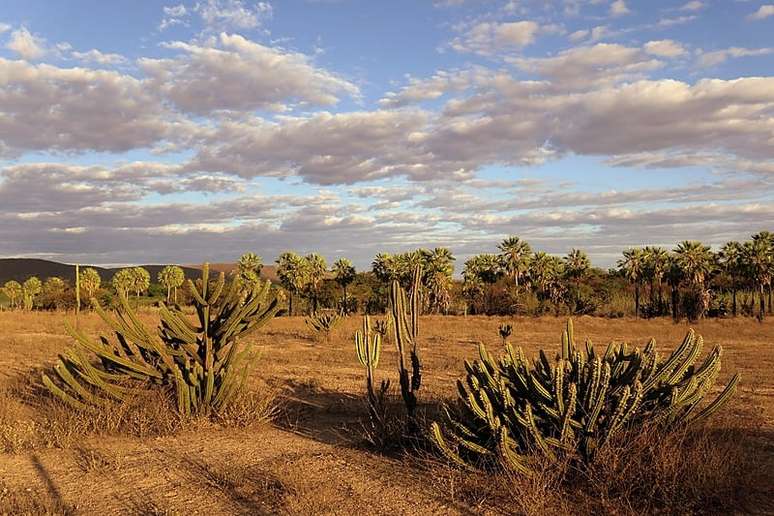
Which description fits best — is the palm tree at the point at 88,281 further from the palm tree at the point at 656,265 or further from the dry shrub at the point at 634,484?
the dry shrub at the point at 634,484

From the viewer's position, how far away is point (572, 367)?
248 inches

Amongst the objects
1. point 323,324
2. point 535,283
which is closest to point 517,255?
point 535,283

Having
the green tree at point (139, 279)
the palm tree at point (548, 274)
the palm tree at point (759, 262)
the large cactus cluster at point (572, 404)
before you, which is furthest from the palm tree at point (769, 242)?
the green tree at point (139, 279)

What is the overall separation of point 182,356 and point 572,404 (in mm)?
5700

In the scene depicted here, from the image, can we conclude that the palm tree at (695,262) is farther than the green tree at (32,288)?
No

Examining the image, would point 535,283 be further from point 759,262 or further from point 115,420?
point 115,420

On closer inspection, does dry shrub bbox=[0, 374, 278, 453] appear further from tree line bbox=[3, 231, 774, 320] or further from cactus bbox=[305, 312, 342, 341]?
tree line bbox=[3, 231, 774, 320]

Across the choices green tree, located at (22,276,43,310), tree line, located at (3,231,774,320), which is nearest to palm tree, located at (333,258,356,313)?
tree line, located at (3,231,774,320)

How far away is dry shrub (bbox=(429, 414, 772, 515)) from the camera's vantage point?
17.2 feet

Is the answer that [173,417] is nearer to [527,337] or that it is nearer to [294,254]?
[527,337]

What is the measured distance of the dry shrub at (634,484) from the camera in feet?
17.2

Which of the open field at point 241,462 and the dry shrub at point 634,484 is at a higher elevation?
the dry shrub at point 634,484

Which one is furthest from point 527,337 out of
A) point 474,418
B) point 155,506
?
point 155,506

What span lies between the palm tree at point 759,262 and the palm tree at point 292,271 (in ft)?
124
